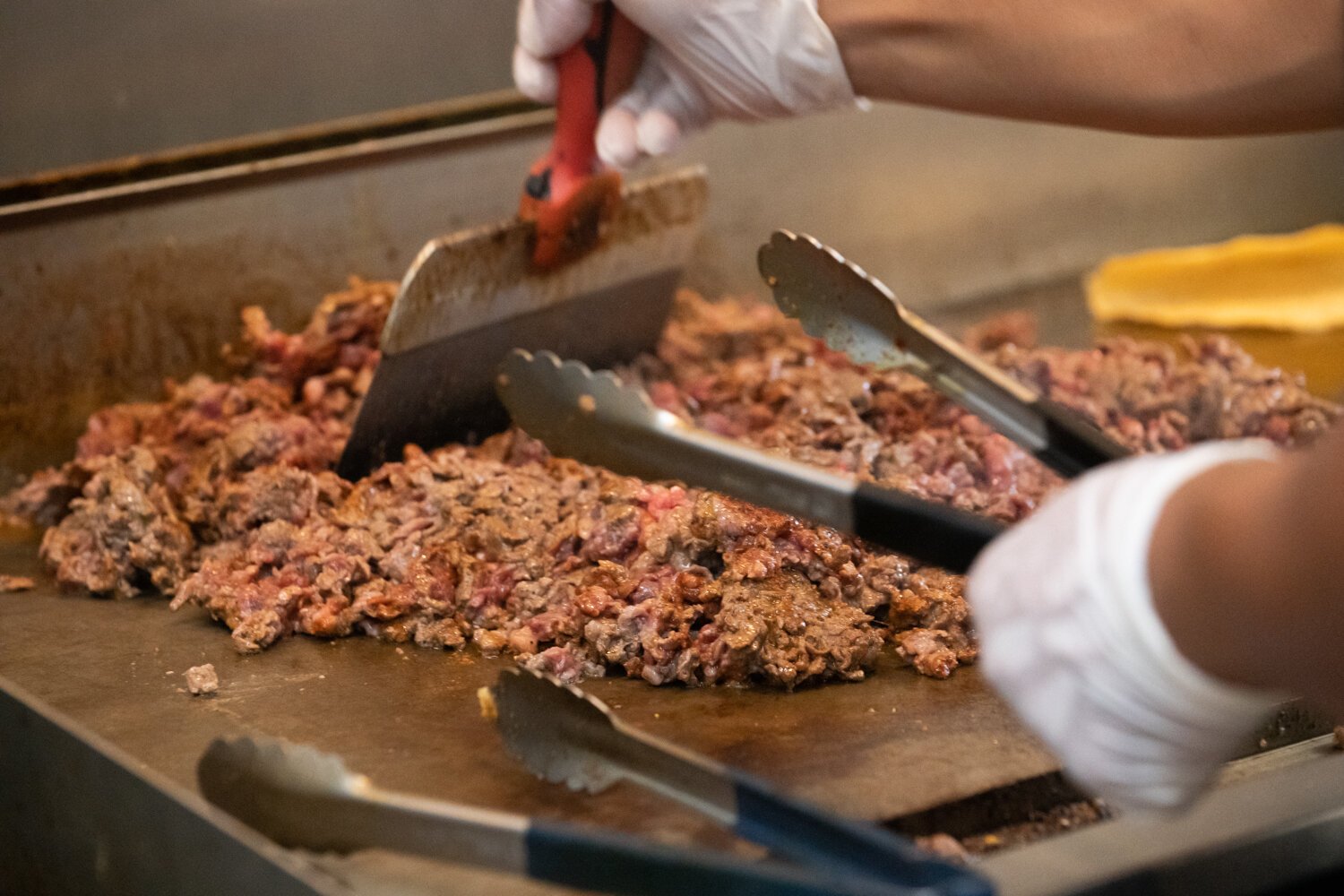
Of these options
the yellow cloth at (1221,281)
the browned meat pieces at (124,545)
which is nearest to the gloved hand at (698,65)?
the browned meat pieces at (124,545)

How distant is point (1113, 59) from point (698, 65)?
2.11 feet

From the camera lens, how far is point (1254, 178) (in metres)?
4.22

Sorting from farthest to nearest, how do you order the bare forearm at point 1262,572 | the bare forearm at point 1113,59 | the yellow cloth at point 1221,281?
the yellow cloth at point 1221,281 < the bare forearm at point 1113,59 < the bare forearm at point 1262,572

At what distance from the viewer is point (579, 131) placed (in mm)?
2295

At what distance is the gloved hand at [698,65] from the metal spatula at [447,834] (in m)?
1.25

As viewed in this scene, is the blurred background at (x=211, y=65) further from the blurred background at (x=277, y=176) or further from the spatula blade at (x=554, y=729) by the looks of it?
the spatula blade at (x=554, y=729)

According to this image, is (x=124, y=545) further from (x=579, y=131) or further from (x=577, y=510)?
(x=579, y=131)

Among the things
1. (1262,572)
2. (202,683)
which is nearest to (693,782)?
(1262,572)

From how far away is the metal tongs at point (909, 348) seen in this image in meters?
1.53

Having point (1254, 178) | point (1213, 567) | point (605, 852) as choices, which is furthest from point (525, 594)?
point (1254, 178)

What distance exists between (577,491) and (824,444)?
395 mm

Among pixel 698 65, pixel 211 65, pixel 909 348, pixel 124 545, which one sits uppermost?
pixel 698 65

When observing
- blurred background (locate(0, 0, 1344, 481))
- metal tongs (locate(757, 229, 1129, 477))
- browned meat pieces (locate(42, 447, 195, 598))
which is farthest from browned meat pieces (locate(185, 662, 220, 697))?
blurred background (locate(0, 0, 1344, 481))

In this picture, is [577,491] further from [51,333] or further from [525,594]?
[51,333]
